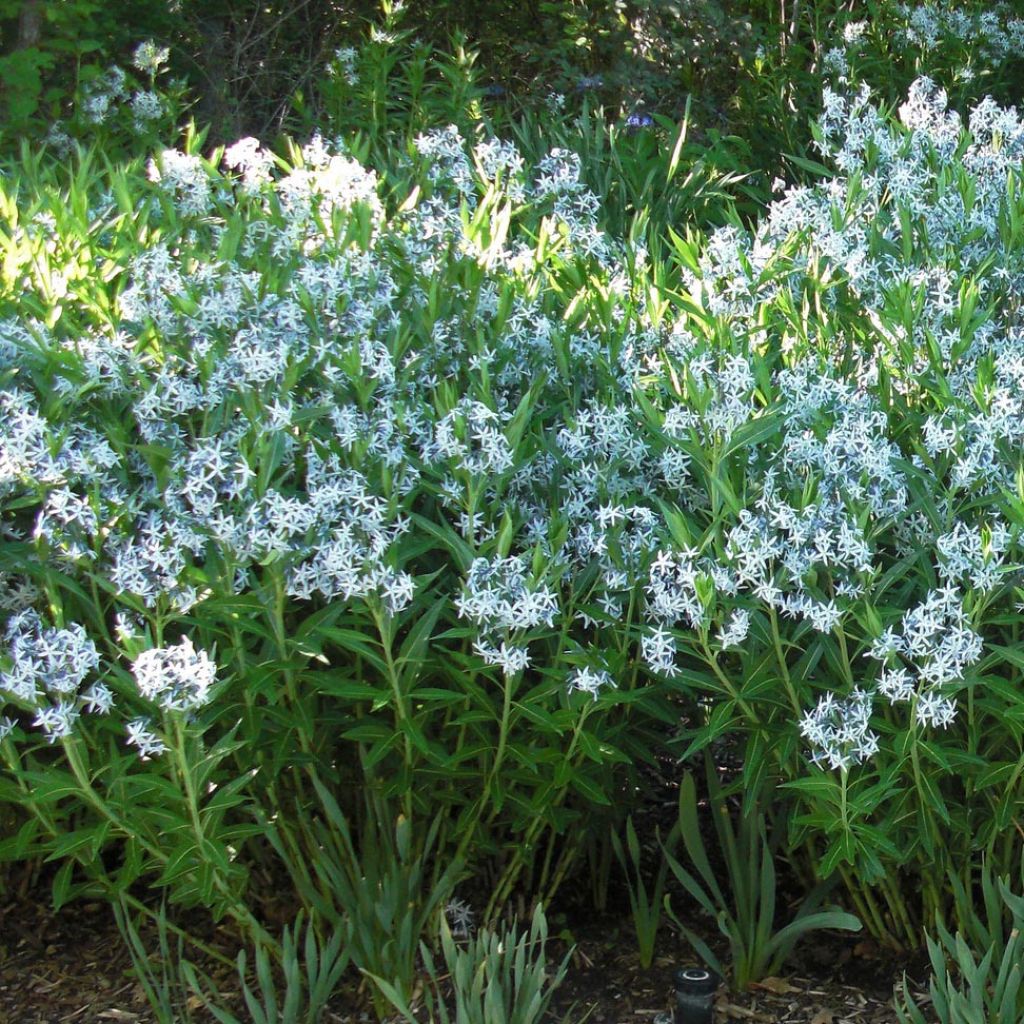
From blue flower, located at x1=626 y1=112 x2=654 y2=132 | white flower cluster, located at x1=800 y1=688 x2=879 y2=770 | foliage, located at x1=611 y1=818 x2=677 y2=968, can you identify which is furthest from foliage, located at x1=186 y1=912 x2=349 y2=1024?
blue flower, located at x1=626 y1=112 x2=654 y2=132

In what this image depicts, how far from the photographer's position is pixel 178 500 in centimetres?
277

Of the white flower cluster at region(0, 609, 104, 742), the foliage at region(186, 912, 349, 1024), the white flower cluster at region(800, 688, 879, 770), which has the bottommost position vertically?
the foliage at region(186, 912, 349, 1024)

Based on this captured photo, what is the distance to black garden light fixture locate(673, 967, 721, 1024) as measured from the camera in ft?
9.41

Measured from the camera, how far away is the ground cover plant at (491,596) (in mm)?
2680

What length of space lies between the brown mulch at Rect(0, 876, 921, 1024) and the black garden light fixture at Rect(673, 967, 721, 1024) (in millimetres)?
183

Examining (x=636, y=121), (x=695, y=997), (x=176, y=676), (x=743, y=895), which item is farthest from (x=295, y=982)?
(x=636, y=121)

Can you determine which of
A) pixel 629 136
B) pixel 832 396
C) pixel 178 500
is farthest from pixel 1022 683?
pixel 629 136

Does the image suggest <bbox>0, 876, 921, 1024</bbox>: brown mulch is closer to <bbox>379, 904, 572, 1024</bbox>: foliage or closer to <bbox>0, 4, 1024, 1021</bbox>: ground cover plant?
<bbox>0, 4, 1024, 1021</bbox>: ground cover plant

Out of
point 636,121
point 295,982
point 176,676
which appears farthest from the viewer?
point 636,121

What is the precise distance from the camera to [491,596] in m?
2.66

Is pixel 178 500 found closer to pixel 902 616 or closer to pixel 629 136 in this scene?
pixel 902 616

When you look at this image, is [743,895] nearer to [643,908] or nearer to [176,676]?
[643,908]

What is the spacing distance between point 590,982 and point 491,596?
1.09 meters

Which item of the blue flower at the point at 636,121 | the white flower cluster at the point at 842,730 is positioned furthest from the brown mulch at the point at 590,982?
the blue flower at the point at 636,121
